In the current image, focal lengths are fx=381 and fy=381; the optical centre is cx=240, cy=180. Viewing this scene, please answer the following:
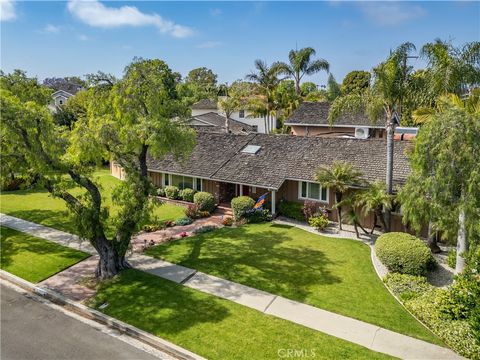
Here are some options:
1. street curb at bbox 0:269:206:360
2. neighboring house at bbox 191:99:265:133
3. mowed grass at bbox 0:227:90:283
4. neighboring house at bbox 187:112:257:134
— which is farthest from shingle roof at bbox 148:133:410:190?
neighboring house at bbox 191:99:265:133

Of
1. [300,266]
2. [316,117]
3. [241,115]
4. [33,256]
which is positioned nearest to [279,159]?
[300,266]

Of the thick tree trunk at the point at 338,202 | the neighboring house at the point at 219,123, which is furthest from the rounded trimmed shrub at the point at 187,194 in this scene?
the neighboring house at the point at 219,123

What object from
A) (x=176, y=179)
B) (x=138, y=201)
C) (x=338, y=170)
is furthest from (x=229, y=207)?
(x=138, y=201)

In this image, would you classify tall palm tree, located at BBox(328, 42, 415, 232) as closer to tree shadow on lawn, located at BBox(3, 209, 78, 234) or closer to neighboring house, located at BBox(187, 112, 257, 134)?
tree shadow on lawn, located at BBox(3, 209, 78, 234)

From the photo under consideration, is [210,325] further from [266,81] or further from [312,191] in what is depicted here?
[266,81]

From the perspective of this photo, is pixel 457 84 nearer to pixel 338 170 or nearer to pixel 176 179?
pixel 338 170
